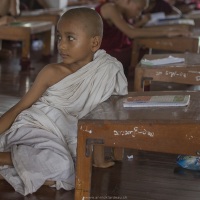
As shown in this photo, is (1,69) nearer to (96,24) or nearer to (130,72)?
(130,72)

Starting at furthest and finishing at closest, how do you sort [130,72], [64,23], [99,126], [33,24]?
1. [33,24]
2. [130,72]
3. [64,23]
4. [99,126]

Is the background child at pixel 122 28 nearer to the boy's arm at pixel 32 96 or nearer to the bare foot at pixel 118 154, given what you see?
the bare foot at pixel 118 154

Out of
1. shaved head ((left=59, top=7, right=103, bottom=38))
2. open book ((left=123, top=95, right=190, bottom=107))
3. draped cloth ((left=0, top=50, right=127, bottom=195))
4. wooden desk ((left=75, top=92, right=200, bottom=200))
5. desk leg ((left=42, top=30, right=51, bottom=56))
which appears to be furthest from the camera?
desk leg ((left=42, top=30, right=51, bottom=56))

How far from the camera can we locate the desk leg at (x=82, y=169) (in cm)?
221

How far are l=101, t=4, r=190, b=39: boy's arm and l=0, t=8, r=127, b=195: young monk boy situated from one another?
7.64 ft

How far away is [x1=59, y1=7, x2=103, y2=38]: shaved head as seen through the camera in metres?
2.69

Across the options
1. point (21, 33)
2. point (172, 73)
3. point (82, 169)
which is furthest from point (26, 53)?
point (82, 169)

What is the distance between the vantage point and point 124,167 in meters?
2.93

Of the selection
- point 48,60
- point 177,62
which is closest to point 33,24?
point 48,60

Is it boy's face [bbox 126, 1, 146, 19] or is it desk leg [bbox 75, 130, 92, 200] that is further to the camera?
boy's face [bbox 126, 1, 146, 19]

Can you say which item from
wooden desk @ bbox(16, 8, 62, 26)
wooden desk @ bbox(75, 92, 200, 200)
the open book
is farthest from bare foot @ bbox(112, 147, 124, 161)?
wooden desk @ bbox(16, 8, 62, 26)

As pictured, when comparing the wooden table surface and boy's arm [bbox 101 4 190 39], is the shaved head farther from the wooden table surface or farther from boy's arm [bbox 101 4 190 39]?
the wooden table surface

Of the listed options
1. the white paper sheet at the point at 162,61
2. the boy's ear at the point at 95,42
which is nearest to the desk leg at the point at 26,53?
the white paper sheet at the point at 162,61

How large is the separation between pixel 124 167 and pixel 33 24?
337 centimetres
